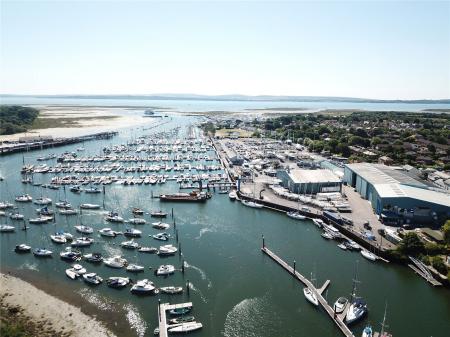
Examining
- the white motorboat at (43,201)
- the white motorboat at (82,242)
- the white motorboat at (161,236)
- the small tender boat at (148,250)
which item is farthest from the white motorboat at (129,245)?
the white motorboat at (43,201)

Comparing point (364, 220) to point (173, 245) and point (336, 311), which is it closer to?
point (336, 311)

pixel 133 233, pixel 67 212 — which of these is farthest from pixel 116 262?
pixel 67 212

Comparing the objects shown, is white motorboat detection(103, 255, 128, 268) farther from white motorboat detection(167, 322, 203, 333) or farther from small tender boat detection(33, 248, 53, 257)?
white motorboat detection(167, 322, 203, 333)

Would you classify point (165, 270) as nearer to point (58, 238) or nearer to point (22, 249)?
point (58, 238)

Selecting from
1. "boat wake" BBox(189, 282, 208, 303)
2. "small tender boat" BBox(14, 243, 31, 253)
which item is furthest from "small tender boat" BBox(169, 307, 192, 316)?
"small tender boat" BBox(14, 243, 31, 253)

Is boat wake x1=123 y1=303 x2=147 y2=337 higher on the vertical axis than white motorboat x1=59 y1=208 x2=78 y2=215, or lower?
lower
